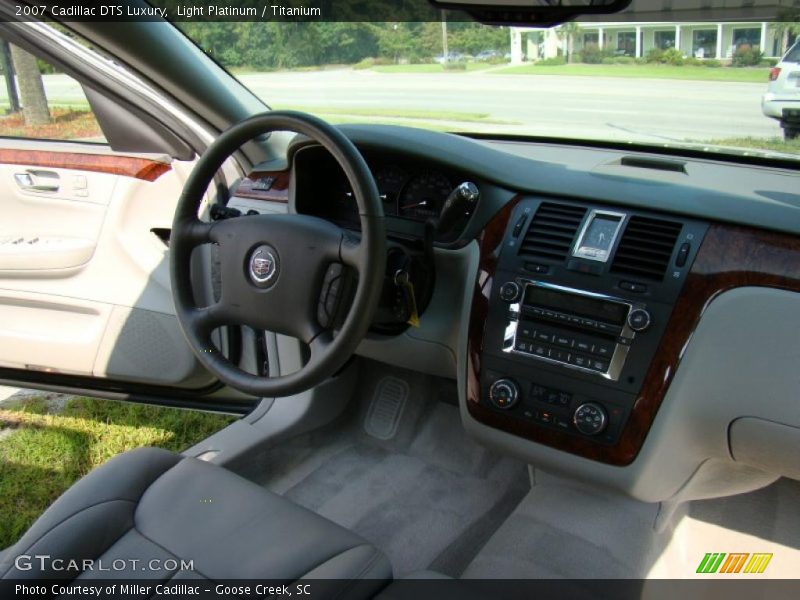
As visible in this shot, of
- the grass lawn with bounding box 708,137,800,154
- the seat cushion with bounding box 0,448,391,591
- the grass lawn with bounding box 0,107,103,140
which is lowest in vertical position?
the seat cushion with bounding box 0,448,391,591

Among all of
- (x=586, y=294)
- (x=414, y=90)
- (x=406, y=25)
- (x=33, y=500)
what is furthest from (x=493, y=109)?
(x=33, y=500)

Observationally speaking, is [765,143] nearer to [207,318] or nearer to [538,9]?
[538,9]

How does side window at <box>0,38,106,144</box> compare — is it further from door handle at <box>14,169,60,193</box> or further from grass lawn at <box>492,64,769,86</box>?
grass lawn at <box>492,64,769,86</box>

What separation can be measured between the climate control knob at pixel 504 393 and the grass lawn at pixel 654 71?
88 cm

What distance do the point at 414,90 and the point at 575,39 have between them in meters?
0.54

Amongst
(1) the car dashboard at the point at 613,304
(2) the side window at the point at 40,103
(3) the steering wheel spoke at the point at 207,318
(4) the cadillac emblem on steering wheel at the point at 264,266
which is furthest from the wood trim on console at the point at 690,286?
(2) the side window at the point at 40,103

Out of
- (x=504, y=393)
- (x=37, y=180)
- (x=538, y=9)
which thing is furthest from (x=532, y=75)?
(x=37, y=180)

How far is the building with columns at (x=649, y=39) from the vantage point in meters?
1.74

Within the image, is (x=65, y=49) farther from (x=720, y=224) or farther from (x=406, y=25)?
(x=720, y=224)

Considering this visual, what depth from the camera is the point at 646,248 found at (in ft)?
5.76

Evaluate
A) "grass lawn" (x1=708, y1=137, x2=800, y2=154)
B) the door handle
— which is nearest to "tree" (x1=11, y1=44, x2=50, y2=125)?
the door handle

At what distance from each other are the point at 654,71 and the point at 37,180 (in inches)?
88.0

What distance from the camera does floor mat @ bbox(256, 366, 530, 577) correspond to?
2373mm

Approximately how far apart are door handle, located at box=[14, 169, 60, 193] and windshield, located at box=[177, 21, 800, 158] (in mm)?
873
